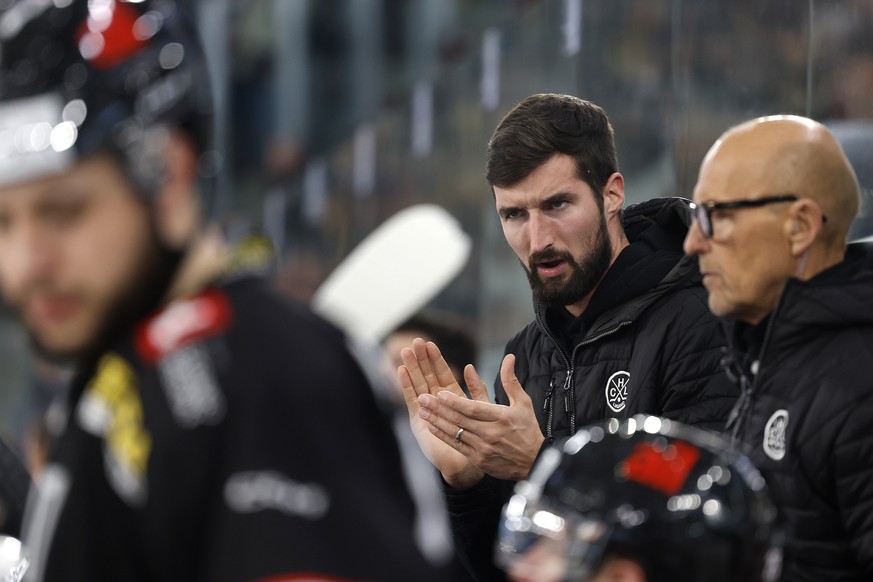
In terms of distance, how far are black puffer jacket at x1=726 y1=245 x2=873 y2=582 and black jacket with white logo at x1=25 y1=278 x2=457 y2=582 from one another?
1135 mm

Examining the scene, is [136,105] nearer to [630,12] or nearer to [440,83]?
[630,12]

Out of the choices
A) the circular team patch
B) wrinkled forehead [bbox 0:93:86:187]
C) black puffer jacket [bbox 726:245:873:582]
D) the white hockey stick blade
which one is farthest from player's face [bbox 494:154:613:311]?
wrinkled forehead [bbox 0:93:86:187]

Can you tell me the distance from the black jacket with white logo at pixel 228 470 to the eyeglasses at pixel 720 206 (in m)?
1.38

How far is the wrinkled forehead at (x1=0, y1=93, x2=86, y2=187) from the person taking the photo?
1283 millimetres

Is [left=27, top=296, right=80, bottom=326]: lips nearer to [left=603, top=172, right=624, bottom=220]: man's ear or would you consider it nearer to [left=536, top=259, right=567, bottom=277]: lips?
[left=536, top=259, right=567, bottom=277]: lips

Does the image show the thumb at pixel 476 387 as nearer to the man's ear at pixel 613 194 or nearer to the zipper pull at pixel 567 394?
the zipper pull at pixel 567 394

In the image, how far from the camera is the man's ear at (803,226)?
8.13 ft

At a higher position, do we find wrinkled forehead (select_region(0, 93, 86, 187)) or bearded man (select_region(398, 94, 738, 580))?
wrinkled forehead (select_region(0, 93, 86, 187))

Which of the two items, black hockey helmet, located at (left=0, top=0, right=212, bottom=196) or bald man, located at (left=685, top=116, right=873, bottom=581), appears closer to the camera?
black hockey helmet, located at (left=0, top=0, right=212, bottom=196)

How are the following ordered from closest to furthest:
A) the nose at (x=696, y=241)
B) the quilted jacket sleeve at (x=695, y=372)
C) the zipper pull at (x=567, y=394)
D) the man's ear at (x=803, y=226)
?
the man's ear at (x=803, y=226)
the nose at (x=696, y=241)
the quilted jacket sleeve at (x=695, y=372)
the zipper pull at (x=567, y=394)

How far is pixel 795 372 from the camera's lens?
7.83ft

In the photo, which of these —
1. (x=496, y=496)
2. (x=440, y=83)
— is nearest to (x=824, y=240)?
(x=496, y=496)

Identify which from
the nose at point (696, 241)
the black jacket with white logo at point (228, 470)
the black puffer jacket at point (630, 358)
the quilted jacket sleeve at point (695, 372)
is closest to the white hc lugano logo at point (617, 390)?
the black puffer jacket at point (630, 358)

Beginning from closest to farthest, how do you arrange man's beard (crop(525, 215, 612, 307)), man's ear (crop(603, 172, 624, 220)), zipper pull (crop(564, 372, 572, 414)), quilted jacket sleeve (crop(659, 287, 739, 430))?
quilted jacket sleeve (crop(659, 287, 739, 430)), zipper pull (crop(564, 372, 572, 414)), man's beard (crop(525, 215, 612, 307)), man's ear (crop(603, 172, 624, 220))
